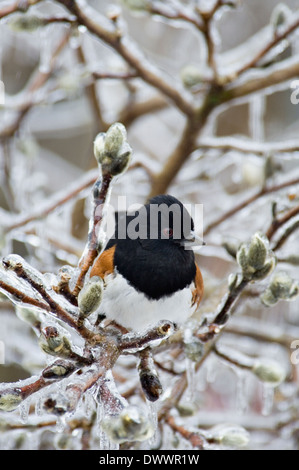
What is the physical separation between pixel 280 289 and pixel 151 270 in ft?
1.36

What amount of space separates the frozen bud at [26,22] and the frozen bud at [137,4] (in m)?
0.30

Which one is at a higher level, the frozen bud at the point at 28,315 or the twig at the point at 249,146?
the twig at the point at 249,146

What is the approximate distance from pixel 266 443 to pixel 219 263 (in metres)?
1.47

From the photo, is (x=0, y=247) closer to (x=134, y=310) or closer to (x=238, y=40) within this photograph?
(x=134, y=310)

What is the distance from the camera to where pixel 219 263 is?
3.40 m

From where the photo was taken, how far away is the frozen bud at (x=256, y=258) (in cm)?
98

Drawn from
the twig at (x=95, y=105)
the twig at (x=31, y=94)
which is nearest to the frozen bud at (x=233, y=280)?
the twig at (x=95, y=105)

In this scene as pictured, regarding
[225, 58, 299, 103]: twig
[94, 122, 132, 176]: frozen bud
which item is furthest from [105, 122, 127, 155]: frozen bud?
[225, 58, 299, 103]: twig

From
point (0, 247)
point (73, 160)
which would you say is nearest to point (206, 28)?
point (0, 247)

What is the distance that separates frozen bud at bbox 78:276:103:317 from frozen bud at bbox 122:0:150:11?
118 centimetres

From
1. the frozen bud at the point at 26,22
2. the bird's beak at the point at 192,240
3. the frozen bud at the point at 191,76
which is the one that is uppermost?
the frozen bud at the point at 191,76

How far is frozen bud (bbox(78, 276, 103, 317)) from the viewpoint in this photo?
0.90m

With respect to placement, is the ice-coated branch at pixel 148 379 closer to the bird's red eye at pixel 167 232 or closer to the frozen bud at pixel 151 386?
the frozen bud at pixel 151 386

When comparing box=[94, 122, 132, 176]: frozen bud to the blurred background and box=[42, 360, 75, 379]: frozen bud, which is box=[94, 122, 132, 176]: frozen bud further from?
the blurred background
